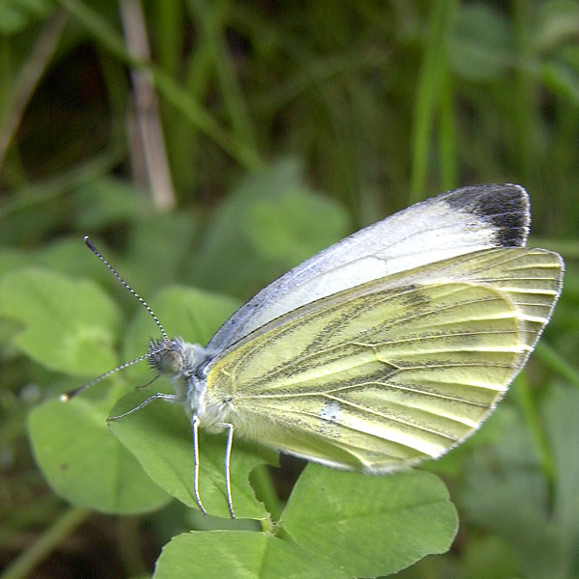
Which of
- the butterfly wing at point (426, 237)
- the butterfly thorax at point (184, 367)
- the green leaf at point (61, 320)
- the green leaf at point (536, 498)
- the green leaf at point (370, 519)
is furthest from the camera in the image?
the green leaf at point (536, 498)

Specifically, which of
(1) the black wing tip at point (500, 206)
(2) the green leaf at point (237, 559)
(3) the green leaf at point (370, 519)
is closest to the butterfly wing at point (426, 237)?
(1) the black wing tip at point (500, 206)

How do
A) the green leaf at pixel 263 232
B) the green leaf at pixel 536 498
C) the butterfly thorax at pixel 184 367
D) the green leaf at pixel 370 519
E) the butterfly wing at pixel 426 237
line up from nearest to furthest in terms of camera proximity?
1. the green leaf at pixel 370 519
2. the butterfly thorax at pixel 184 367
3. the butterfly wing at pixel 426 237
4. the green leaf at pixel 536 498
5. the green leaf at pixel 263 232

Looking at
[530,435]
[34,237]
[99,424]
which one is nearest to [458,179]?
[530,435]

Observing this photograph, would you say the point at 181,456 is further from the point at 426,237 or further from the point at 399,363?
the point at 426,237

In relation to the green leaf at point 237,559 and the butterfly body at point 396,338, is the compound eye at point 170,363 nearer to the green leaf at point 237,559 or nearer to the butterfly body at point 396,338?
the butterfly body at point 396,338

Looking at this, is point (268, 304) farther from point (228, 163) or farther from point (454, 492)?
point (228, 163)

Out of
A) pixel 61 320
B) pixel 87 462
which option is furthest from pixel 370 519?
pixel 61 320
